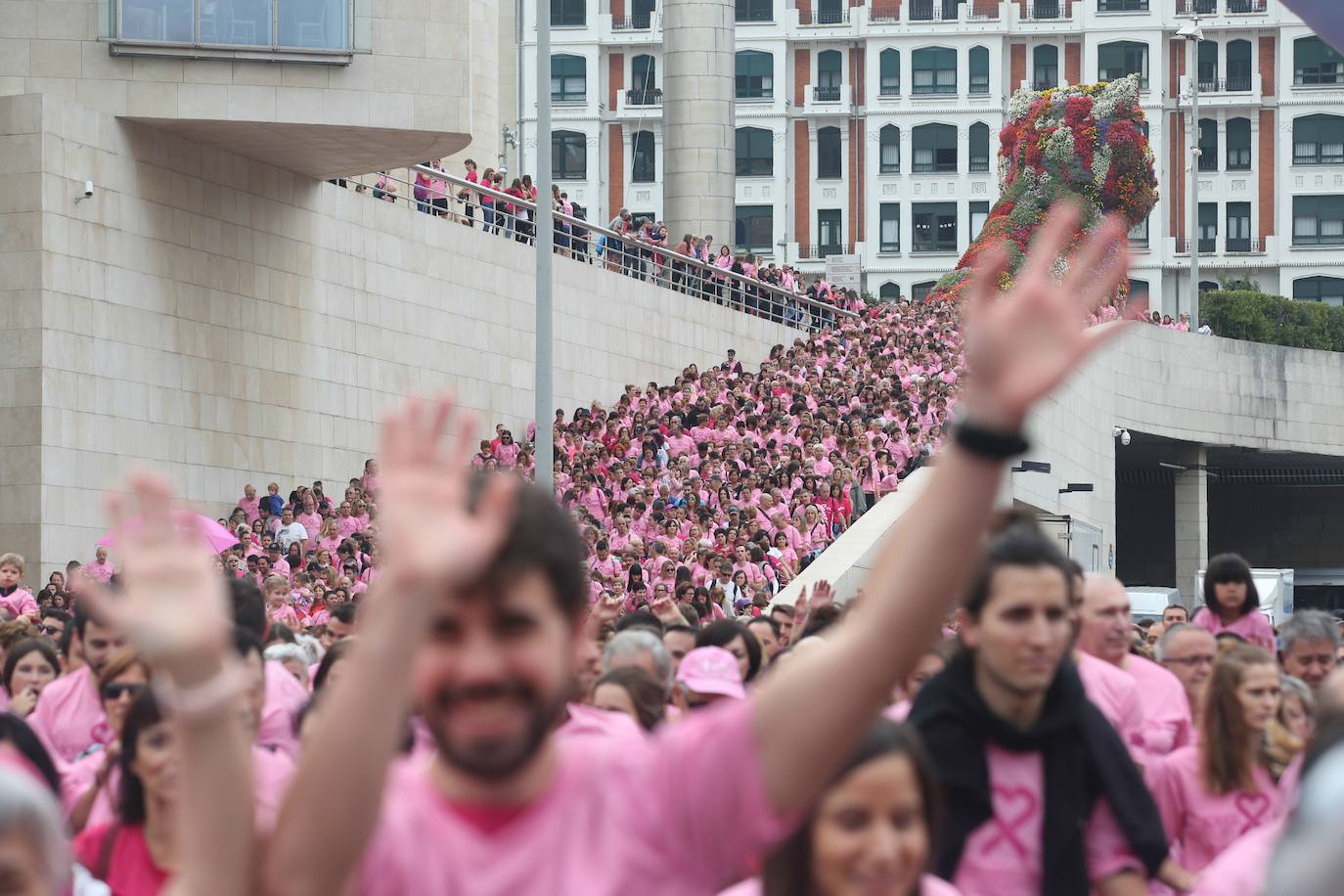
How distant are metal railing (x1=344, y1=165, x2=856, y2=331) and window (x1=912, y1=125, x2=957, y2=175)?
117 ft

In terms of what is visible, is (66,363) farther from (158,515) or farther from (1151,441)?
(1151,441)

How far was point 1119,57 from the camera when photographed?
79875 mm

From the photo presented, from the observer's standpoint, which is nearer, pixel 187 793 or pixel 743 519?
pixel 187 793

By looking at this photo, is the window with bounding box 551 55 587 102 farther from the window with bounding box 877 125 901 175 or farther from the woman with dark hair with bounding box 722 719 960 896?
the woman with dark hair with bounding box 722 719 960 896

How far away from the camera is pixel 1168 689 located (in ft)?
22.4

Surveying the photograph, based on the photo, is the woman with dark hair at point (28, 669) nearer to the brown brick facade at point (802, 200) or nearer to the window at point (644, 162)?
the brown brick facade at point (802, 200)

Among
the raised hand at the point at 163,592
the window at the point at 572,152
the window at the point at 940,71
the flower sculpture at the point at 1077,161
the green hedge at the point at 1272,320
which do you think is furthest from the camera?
the window at the point at 572,152

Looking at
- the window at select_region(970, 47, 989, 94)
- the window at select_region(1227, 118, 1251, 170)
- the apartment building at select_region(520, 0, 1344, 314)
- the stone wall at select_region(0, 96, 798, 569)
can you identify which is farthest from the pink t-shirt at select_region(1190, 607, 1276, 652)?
the window at select_region(1227, 118, 1251, 170)

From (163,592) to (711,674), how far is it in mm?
5212

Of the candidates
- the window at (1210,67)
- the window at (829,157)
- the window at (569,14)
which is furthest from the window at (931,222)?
the window at (569,14)

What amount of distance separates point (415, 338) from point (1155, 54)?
53626 millimetres

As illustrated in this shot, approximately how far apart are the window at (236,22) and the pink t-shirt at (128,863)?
20.2 meters

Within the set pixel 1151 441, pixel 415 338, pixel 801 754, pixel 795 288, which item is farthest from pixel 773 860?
pixel 1151 441

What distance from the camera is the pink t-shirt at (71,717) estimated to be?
7457mm
